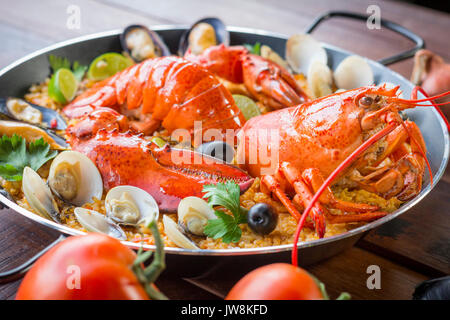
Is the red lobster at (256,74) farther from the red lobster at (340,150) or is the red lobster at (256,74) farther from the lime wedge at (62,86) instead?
the lime wedge at (62,86)

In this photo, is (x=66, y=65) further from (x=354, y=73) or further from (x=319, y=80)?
(x=354, y=73)

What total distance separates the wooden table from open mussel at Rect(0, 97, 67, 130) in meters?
0.58

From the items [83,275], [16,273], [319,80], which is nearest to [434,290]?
[83,275]

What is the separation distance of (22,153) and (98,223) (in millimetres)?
473

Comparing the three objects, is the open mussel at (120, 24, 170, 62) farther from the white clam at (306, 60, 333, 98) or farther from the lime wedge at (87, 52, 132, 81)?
the white clam at (306, 60, 333, 98)

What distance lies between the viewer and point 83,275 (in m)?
0.84

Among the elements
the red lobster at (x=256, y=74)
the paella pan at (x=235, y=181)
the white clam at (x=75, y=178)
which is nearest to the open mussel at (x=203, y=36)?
the paella pan at (x=235, y=181)

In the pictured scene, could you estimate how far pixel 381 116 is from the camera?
1488 millimetres

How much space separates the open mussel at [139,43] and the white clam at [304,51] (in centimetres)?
72

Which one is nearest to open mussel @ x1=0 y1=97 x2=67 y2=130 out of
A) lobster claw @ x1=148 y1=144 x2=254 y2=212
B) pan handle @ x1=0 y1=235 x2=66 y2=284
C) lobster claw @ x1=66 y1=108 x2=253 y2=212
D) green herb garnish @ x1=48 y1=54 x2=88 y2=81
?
green herb garnish @ x1=48 y1=54 x2=88 y2=81

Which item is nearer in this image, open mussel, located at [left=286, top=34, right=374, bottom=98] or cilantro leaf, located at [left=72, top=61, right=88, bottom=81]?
open mussel, located at [left=286, top=34, right=374, bottom=98]

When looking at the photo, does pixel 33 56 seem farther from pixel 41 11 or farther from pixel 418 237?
pixel 418 237

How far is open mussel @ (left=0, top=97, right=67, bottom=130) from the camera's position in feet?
6.64

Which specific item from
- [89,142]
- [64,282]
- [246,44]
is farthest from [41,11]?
[64,282]
